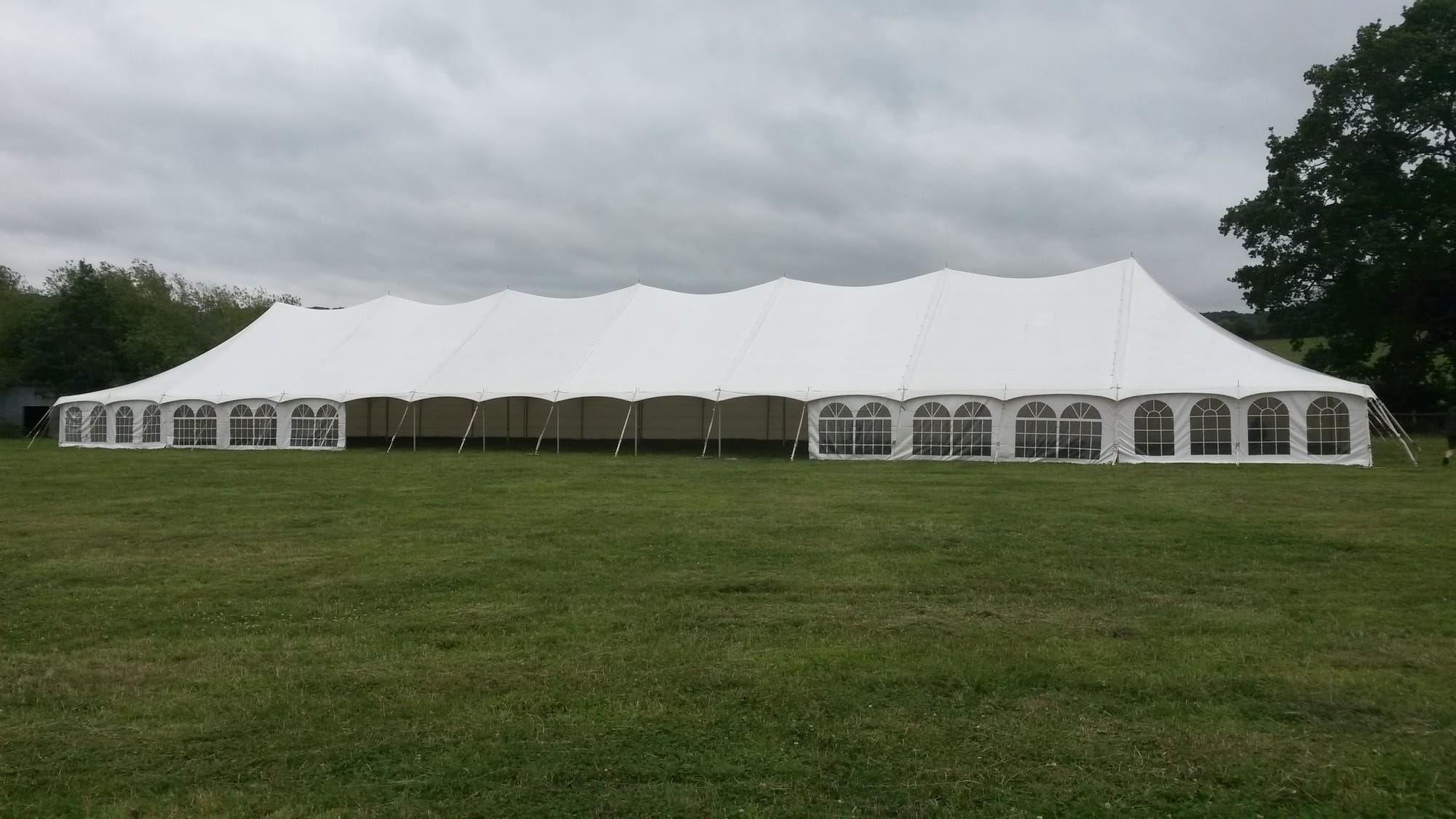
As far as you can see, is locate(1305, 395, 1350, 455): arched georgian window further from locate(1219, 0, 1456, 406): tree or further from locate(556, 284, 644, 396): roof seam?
locate(556, 284, 644, 396): roof seam

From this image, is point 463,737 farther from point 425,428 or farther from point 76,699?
point 425,428

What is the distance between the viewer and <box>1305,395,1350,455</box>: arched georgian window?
14.6m

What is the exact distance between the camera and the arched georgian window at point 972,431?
16312mm

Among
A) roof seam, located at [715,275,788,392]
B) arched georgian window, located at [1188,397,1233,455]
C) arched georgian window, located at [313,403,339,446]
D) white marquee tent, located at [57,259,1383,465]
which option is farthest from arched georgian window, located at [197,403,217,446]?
arched georgian window, located at [1188,397,1233,455]

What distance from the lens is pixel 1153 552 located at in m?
7.10

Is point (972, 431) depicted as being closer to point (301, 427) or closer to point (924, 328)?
point (924, 328)

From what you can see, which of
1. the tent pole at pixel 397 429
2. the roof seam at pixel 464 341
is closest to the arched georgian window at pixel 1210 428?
the roof seam at pixel 464 341

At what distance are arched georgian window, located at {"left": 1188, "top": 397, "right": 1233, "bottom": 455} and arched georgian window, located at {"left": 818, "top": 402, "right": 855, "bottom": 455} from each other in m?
5.39

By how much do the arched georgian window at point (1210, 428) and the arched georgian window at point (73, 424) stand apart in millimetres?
23762

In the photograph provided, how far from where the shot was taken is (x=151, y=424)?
2208cm

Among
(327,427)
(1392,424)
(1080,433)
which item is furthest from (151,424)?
(1392,424)

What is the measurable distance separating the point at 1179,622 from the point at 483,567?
426 centimetres

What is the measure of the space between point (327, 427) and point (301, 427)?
0.63 meters

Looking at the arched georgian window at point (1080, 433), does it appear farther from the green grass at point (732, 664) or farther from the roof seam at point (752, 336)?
the green grass at point (732, 664)
